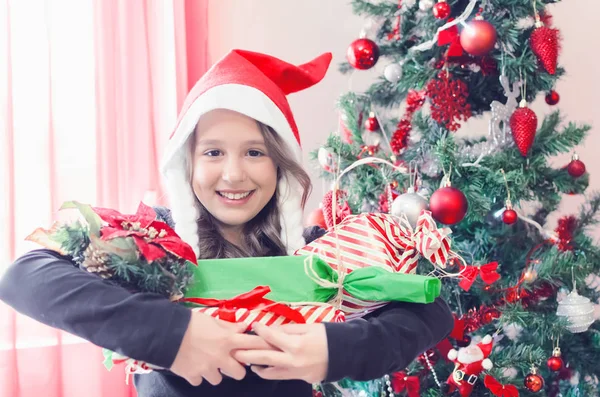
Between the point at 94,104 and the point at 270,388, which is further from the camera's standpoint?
the point at 94,104

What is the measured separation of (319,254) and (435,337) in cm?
22

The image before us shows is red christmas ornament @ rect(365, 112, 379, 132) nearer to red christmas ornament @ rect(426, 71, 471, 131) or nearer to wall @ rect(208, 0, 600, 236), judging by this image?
red christmas ornament @ rect(426, 71, 471, 131)

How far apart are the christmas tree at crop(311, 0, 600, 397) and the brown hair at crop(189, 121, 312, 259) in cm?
15

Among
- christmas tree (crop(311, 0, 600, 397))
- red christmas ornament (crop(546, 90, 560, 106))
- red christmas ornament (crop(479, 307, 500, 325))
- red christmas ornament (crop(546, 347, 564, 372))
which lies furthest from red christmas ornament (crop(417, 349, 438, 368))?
red christmas ornament (crop(546, 90, 560, 106))

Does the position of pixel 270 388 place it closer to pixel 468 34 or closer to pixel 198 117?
pixel 198 117

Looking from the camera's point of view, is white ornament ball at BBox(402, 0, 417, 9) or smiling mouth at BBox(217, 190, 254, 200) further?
white ornament ball at BBox(402, 0, 417, 9)

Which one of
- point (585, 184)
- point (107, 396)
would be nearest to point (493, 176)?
point (585, 184)

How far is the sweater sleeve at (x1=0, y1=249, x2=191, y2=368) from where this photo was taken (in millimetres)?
635

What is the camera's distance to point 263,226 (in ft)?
3.46

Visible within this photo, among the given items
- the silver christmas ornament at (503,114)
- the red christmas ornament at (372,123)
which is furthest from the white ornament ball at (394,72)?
the silver christmas ornament at (503,114)

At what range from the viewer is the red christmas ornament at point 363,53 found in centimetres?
137

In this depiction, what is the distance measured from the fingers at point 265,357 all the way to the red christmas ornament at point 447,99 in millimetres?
811

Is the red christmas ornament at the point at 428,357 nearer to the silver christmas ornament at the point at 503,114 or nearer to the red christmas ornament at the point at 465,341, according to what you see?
the red christmas ornament at the point at 465,341

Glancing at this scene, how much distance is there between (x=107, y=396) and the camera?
1531mm
